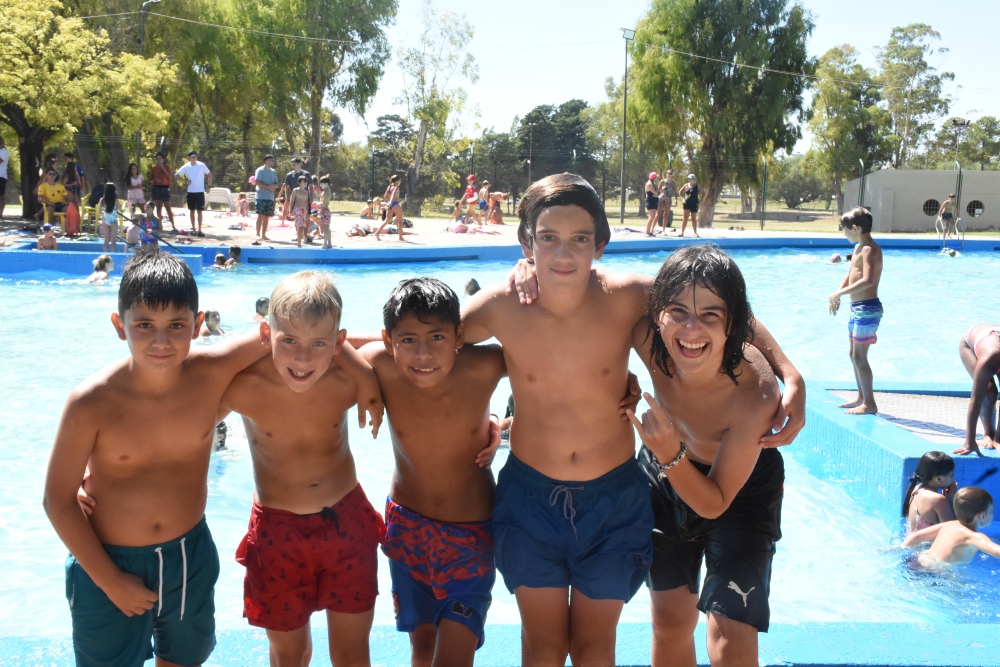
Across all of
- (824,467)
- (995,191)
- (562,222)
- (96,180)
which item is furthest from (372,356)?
(995,191)

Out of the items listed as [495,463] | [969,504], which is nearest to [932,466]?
[969,504]

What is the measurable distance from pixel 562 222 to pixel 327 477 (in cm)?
114

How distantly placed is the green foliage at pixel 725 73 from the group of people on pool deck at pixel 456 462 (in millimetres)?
30808

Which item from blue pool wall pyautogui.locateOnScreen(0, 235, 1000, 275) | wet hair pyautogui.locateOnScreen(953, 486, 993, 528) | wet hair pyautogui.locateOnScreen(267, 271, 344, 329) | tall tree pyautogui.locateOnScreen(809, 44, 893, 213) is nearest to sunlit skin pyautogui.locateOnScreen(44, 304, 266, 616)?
wet hair pyautogui.locateOnScreen(267, 271, 344, 329)

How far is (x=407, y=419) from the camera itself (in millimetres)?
2896

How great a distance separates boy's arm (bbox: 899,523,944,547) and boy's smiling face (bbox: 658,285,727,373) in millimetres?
3604

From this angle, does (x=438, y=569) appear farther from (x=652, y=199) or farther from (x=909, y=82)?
(x=909, y=82)

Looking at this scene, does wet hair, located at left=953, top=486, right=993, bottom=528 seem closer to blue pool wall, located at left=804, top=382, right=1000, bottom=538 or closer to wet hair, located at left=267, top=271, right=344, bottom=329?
blue pool wall, located at left=804, top=382, right=1000, bottom=538

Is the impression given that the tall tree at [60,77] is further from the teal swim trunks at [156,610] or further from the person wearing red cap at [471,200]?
the teal swim trunks at [156,610]

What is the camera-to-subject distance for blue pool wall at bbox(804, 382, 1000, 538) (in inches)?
229

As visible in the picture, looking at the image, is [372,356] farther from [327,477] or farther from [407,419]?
[327,477]

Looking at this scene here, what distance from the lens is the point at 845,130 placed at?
155 feet

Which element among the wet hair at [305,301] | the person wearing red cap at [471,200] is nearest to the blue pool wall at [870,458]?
the wet hair at [305,301]

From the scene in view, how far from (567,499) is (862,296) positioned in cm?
573
